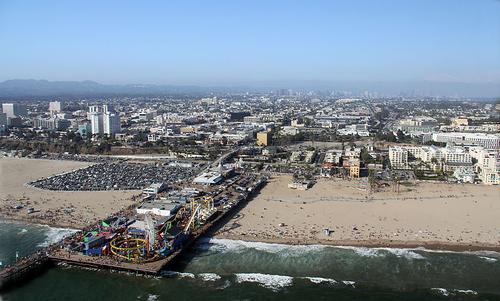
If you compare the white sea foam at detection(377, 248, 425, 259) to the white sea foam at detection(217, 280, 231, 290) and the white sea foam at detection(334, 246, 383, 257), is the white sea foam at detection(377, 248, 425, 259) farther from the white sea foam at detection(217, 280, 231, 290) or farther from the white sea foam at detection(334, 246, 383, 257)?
the white sea foam at detection(217, 280, 231, 290)

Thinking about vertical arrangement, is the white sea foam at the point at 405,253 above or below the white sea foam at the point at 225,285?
above

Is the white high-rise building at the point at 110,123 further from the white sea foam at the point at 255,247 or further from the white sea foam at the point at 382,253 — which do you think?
the white sea foam at the point at 382,253

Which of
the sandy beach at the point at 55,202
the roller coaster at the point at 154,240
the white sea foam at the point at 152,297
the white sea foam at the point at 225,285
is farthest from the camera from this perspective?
the sandy beach at the point at 55,202

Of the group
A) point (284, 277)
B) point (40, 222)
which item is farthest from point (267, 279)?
point (40, 222)

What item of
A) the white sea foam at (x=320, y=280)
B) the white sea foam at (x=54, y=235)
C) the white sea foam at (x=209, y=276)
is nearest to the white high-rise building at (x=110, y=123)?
the white sea foam at (x=54, y=235)

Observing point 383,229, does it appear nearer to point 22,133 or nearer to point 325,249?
point 325,249

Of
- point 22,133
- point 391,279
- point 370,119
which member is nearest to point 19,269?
point 391,279

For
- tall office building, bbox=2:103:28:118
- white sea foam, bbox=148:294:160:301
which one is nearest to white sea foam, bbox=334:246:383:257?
white sea foam, bbox=148:294:160:301

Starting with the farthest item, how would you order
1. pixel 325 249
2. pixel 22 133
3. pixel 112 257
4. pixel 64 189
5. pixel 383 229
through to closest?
pixel 22 133 → pixel 64 189 → pixel 383 229 → pixel 325 249 → pixel 112 257
